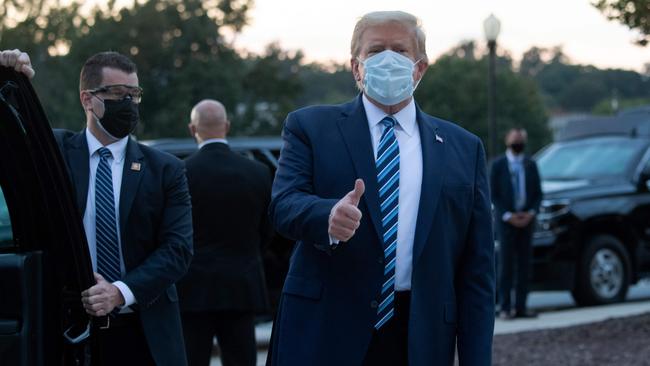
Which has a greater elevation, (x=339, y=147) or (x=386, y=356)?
(x=339, y=147)

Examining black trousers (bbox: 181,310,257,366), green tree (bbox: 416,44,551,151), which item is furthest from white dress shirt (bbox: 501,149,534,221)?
green tree (bbox: 416,44,551,151)

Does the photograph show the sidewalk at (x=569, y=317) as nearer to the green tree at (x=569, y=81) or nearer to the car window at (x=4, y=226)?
the car window at (x=4, y=226)

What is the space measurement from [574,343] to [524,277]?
245cm

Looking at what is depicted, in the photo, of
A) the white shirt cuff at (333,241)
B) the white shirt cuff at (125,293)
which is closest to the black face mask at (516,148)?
the white shirt cuff at (125,293)

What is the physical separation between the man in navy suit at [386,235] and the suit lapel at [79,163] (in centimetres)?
103

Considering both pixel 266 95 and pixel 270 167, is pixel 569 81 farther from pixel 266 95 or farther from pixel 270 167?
pixel 270 167

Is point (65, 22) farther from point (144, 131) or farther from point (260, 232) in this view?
point (260, 232)

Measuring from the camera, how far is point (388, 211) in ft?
12.3

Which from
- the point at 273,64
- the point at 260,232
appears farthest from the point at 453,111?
the point at 260,232

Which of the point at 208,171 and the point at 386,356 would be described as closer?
A: the point at 386,356

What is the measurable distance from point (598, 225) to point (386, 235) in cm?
1026

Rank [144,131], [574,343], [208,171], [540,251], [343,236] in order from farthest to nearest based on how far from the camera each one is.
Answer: [144,131], [540,251], [574,343], [208,171], [343,236]

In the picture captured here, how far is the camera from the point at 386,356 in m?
3.81

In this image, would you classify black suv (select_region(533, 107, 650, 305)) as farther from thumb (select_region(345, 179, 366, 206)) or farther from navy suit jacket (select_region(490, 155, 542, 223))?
thumb (select_region(345, 179, 366, 206))
